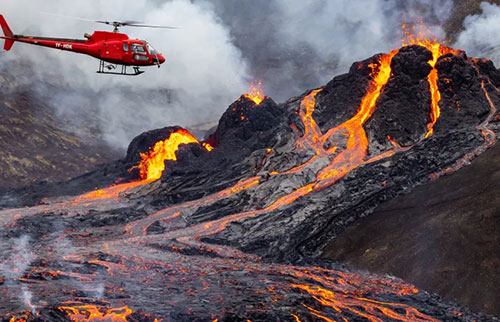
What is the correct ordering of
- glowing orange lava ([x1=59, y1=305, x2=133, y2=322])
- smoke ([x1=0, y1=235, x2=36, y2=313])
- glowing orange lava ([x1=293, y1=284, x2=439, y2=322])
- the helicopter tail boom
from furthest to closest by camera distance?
1. the helicopter tail boom
2. smoke ([x1=0, y1=235, x2=36, y2=313])
3. glowing orange lava ([x1=293, y1=284, x2=439, y2=322])
4. glowing orange lava ([x1=59, y1=305, x2=133, y2=322])

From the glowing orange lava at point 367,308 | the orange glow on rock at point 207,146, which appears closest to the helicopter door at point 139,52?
the glowing orange lava at point 367,308

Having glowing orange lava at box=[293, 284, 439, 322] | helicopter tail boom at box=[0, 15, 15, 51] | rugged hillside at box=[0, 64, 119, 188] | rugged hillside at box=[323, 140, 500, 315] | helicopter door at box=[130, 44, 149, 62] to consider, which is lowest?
glowing orange lava at box=[293, 284, 439, 322]

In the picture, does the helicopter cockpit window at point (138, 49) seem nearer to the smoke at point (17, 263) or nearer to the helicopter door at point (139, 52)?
the helicopter door at point (139, 52)

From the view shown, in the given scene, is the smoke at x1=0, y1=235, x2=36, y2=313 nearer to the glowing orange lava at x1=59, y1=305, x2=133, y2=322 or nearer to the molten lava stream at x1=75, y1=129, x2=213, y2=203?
the glowing orange lava at x1=59, y1=305, x2=133, y2=322

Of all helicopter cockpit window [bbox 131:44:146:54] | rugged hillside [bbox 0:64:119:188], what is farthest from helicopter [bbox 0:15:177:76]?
rugged hillside [bbox 0:64:119:188]

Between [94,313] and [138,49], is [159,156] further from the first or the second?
[94,313]

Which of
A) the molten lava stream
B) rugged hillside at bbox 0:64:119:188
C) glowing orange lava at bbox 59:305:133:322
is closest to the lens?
glowing orange lava at bbox 59:305:133:322

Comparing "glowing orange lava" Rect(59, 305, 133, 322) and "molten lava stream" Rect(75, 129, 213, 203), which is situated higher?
"molten lava stream" Rect(75, 129, 213, 203)
